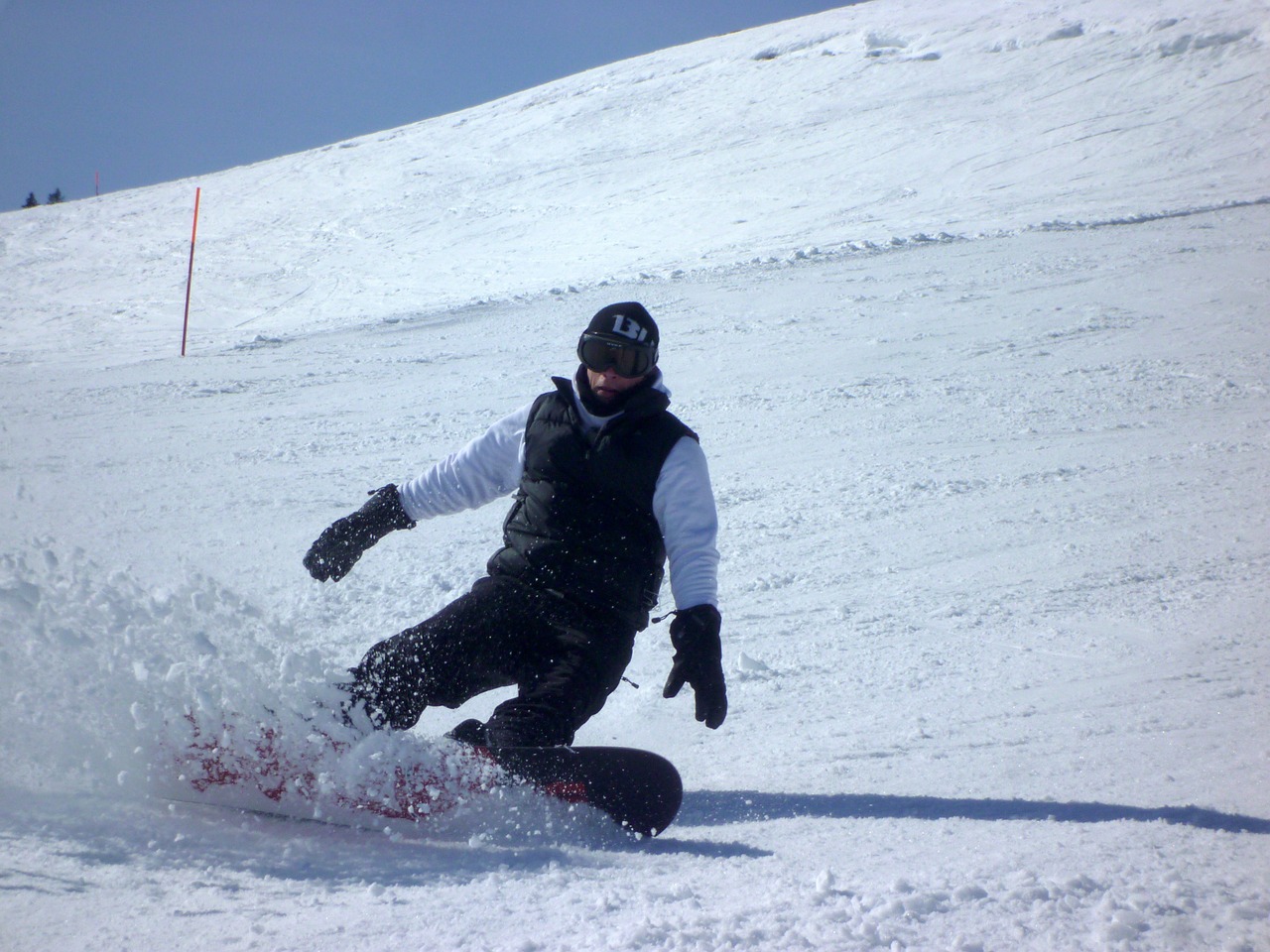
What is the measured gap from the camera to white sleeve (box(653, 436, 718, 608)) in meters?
2.66

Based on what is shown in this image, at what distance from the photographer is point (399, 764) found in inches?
100

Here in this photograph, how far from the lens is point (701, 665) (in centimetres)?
256

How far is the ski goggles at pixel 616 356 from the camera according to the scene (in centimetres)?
280

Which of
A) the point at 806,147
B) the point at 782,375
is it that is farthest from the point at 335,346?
the point at 806,147

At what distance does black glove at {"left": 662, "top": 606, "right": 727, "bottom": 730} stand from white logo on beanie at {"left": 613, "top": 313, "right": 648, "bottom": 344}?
796 millimetres

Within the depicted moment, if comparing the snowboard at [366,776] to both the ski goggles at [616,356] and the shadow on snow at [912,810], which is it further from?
the ski goggles at [616,356]

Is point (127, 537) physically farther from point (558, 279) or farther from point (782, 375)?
point (558, 279)

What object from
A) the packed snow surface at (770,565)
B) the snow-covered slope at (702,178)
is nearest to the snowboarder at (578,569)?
the packed snow surface at (770,565)

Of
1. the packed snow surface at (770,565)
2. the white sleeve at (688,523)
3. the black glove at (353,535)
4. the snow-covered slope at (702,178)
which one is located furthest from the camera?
the snow-covered slope at (702,178)

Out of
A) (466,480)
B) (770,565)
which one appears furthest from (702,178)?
(466,480)

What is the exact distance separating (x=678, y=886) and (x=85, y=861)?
1.23 m

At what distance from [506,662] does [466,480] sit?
65cm

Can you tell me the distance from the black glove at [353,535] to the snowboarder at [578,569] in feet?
1.21

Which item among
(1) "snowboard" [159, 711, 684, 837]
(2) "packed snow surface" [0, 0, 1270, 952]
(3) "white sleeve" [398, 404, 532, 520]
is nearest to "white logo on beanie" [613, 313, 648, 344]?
(3) "white sleeve" [398, 404, 532, 520]
